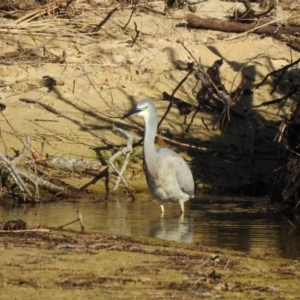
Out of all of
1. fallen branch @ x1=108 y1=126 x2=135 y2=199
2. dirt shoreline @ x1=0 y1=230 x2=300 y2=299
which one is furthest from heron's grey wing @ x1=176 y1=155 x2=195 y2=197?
dirt shoreline @ x1=0 y1=230 x2=300 y2=299

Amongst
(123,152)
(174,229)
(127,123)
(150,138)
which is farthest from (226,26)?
(174,229)

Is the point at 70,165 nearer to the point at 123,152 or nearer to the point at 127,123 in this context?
the point at 123,152

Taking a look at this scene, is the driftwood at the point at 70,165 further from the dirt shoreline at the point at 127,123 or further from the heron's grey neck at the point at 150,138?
the heron's grey neck at the point at 150,138

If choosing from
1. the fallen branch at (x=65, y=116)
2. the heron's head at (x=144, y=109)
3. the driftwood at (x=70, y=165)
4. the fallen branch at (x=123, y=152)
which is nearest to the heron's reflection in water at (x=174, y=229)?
the heron's head at (x=144, y=109)

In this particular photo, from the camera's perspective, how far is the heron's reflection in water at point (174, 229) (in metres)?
8.81

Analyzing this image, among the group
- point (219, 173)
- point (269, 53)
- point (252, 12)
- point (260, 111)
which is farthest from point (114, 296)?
A: point (252, 12)

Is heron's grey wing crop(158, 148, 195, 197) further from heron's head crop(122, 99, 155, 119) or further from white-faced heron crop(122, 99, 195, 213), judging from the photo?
heron's head crop(122, 99, 155, 119)

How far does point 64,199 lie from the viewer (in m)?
11.4

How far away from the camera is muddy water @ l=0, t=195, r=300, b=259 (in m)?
8.73

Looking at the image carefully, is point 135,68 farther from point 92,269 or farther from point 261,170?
point 92,269

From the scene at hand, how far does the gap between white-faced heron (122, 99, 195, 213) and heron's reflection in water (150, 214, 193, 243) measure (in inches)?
12.7

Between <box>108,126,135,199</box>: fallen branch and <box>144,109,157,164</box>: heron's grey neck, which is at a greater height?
<box>144,109,157,164</box>: heron's grey neck

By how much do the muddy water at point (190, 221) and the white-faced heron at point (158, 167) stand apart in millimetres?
244

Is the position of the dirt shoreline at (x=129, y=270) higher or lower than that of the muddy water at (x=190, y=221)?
higher
